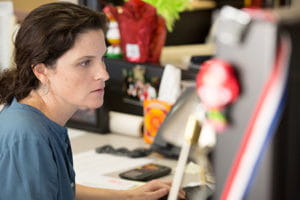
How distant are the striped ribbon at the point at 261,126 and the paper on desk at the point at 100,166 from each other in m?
1.36

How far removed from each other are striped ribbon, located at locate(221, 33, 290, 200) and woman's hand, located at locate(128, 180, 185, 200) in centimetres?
99

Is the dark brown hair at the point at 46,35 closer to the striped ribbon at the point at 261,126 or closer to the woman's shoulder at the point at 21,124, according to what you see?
the woman's shoulder at the point at 21,124

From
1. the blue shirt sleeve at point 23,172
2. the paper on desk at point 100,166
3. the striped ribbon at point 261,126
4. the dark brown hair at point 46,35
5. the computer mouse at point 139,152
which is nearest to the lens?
the striped ribbon at point 261,126

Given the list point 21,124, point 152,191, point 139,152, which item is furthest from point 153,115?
point 21,124

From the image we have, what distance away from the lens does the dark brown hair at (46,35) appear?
4.53 feet

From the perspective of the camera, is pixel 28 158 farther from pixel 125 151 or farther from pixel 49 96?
pixel 125 151

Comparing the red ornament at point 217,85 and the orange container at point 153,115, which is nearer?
the red ornament at point 217,85

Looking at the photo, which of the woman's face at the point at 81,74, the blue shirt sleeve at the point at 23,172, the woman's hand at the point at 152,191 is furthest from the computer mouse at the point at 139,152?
the blue shirt sleeve at the point at 23,172

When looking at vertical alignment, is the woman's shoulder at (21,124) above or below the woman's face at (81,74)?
below

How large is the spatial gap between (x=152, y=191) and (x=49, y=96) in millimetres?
349

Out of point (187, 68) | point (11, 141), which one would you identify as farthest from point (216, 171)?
point (187, 68)

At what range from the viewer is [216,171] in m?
0.51

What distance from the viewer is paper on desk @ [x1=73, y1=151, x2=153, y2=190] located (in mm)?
1885

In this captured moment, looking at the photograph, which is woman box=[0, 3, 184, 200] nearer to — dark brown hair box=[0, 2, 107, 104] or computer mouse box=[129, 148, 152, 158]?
dark brown hair box=[0, 2, 107, 104]
